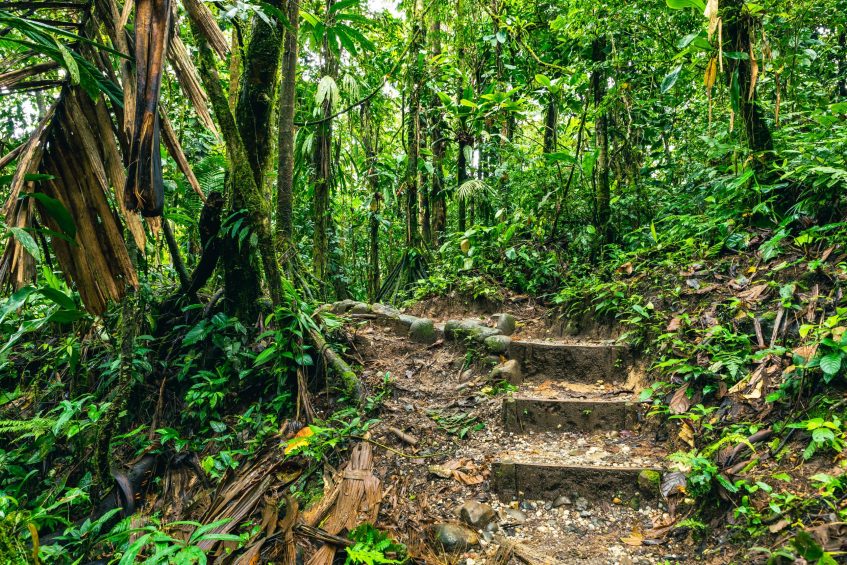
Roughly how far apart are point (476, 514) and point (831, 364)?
1.93m

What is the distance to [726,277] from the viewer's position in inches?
134

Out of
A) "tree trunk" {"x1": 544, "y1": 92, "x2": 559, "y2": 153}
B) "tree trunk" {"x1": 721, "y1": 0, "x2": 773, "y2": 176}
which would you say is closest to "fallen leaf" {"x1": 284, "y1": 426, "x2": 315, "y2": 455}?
"tree trunk" {"x1": 721, "y1": 0, "x2": 773, "y2": 176}

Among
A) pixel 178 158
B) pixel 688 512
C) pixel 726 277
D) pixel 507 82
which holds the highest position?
pixel 507 82

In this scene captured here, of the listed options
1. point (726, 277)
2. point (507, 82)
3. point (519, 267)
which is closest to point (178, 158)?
point (726, 277)

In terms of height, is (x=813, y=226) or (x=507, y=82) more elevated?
(x=507, y=82)

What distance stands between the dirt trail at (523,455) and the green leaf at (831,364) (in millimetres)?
955

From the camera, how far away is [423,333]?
4.45 metres

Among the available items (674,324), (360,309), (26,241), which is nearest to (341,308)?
(360,309)

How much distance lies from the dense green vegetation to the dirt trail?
24 centimetres

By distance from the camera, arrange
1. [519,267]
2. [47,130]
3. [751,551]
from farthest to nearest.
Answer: [519,267], [751,551], [47,130]

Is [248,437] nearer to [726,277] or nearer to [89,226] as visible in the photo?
[89,226]

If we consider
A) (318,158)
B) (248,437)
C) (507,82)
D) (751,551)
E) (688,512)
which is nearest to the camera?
(751,551)

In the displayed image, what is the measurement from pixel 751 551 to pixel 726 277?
84.7 inches

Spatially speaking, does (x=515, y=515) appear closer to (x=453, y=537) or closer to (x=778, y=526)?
(x=453, y=537)
